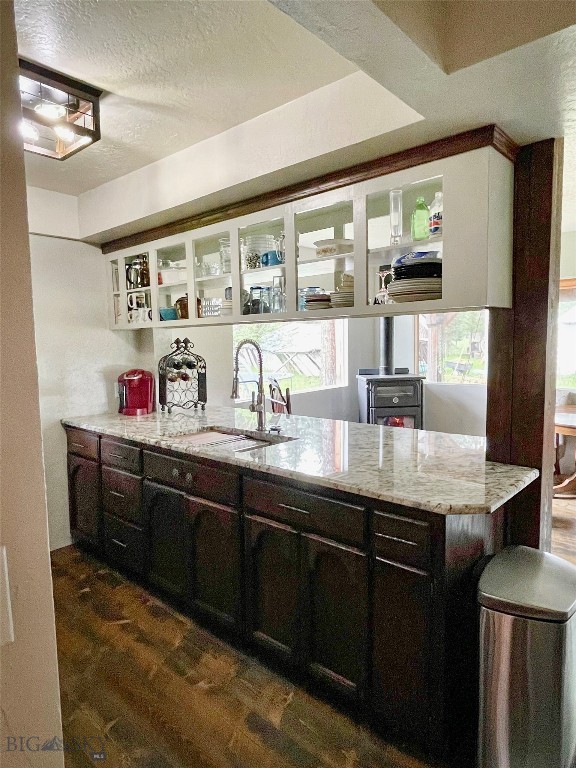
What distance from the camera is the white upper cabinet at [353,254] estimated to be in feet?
5.83

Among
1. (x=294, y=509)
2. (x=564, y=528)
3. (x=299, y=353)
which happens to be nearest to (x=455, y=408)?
(x=299, y=353)

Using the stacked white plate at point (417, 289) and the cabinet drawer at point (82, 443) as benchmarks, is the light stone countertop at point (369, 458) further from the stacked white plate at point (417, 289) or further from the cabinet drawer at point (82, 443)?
the stacked white plate at point (417, 289)

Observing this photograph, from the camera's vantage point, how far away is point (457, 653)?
1.59m

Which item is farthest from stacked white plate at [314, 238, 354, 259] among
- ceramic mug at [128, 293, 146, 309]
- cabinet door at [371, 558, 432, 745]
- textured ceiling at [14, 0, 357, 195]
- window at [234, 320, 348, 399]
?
window at [234, 320, 348, 399]

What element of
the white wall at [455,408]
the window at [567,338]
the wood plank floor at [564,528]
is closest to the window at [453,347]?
the white wall at [455,408]

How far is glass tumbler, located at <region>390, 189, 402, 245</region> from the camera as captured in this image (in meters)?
2.05

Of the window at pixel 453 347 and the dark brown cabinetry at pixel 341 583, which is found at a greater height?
the window at pixel 453 347

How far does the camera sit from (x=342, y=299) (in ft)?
7.31

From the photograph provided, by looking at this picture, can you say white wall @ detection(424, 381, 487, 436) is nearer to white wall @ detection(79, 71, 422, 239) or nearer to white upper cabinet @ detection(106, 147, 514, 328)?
white upper cabinet @ detection(106, 147, 514, 328)

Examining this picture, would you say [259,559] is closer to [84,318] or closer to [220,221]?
[220,221]

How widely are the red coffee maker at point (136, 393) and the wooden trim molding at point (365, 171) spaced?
1.09m

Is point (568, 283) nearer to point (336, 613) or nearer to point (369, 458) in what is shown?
point (369, 458)

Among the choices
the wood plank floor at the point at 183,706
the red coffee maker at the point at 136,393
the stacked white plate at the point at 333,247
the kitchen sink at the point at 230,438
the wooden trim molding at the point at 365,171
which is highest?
the wooden trim molding at the point at 365,171

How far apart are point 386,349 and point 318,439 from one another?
338 cm
